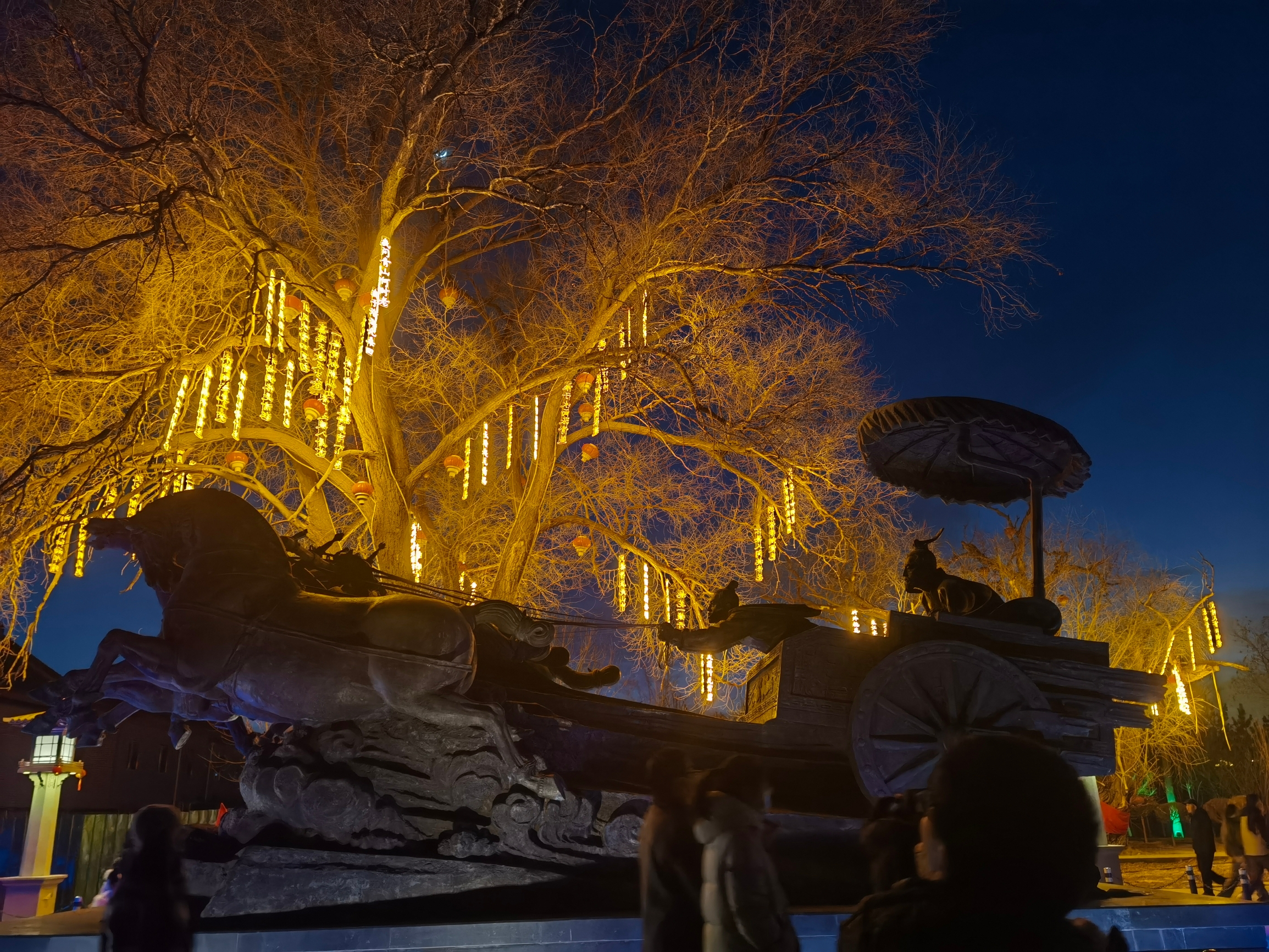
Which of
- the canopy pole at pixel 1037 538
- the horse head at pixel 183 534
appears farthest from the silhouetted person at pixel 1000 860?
the canopy pole at pixel 1037 538

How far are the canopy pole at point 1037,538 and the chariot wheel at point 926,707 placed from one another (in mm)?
994

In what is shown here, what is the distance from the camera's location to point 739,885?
10.5 ft

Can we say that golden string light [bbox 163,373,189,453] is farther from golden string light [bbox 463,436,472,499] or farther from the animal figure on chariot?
A: the animal figure on chariot

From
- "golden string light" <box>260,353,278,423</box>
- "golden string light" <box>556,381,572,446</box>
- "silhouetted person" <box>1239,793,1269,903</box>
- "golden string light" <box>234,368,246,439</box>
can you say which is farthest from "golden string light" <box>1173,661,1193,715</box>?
"golden string light" <box>234,368,246,439</box>

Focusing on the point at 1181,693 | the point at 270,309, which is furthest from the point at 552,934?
the point at 1181,693

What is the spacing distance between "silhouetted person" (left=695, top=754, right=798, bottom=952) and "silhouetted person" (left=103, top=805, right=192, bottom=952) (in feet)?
6.56

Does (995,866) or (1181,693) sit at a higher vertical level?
(1181,693)

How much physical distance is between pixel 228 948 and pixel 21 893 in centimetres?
1057

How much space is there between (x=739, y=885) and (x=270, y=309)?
967 cm

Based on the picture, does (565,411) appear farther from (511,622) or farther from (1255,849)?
(1255,849)

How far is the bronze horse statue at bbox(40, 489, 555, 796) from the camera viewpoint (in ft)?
16.8

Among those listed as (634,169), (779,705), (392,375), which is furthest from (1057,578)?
(779,705)

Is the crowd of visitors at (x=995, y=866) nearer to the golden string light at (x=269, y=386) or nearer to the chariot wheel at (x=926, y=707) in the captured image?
the chariot wheel at (x=926, y=707)

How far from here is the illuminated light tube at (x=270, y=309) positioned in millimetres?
10805
